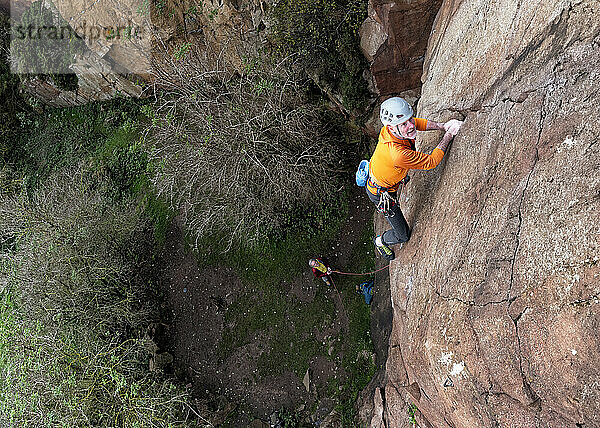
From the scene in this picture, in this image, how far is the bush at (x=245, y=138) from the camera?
734 centimetres

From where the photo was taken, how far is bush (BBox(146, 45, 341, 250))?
7.34 metres

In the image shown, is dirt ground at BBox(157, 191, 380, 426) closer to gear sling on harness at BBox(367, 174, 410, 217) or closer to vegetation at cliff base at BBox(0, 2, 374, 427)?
vegetation at cliff base at BBox(0, 2, 374, 427)

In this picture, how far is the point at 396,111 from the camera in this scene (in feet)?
14.0

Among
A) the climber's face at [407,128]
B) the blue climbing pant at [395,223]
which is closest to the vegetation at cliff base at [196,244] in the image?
the blue climbing pant at [395,223]

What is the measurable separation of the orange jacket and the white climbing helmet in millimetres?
242

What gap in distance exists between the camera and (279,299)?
30.6ft

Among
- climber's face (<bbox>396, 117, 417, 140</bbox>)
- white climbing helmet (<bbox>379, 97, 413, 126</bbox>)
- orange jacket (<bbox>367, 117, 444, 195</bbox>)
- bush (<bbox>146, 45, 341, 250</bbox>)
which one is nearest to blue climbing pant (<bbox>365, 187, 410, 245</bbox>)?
orange jacket (<bbox>367, 117, 444, 195</bbox>)

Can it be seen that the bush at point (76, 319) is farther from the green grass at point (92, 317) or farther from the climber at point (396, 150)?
the climber at point (396, 150)

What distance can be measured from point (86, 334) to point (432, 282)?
737cm

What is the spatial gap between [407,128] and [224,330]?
725cm

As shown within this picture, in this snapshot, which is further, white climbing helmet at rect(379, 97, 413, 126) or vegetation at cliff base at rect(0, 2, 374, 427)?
vegetation at cliff base at rect(0, 2, 374, 427)

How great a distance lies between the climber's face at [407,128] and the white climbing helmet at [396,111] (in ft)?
0.32

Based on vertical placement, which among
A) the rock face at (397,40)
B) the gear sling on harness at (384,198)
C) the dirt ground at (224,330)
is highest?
the rock face at (397,40)

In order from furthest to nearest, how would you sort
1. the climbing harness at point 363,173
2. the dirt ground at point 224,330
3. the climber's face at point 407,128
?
the dirt ground at point 224,330, the climbing harness at point 363,173, the climber's face at point 407,128
